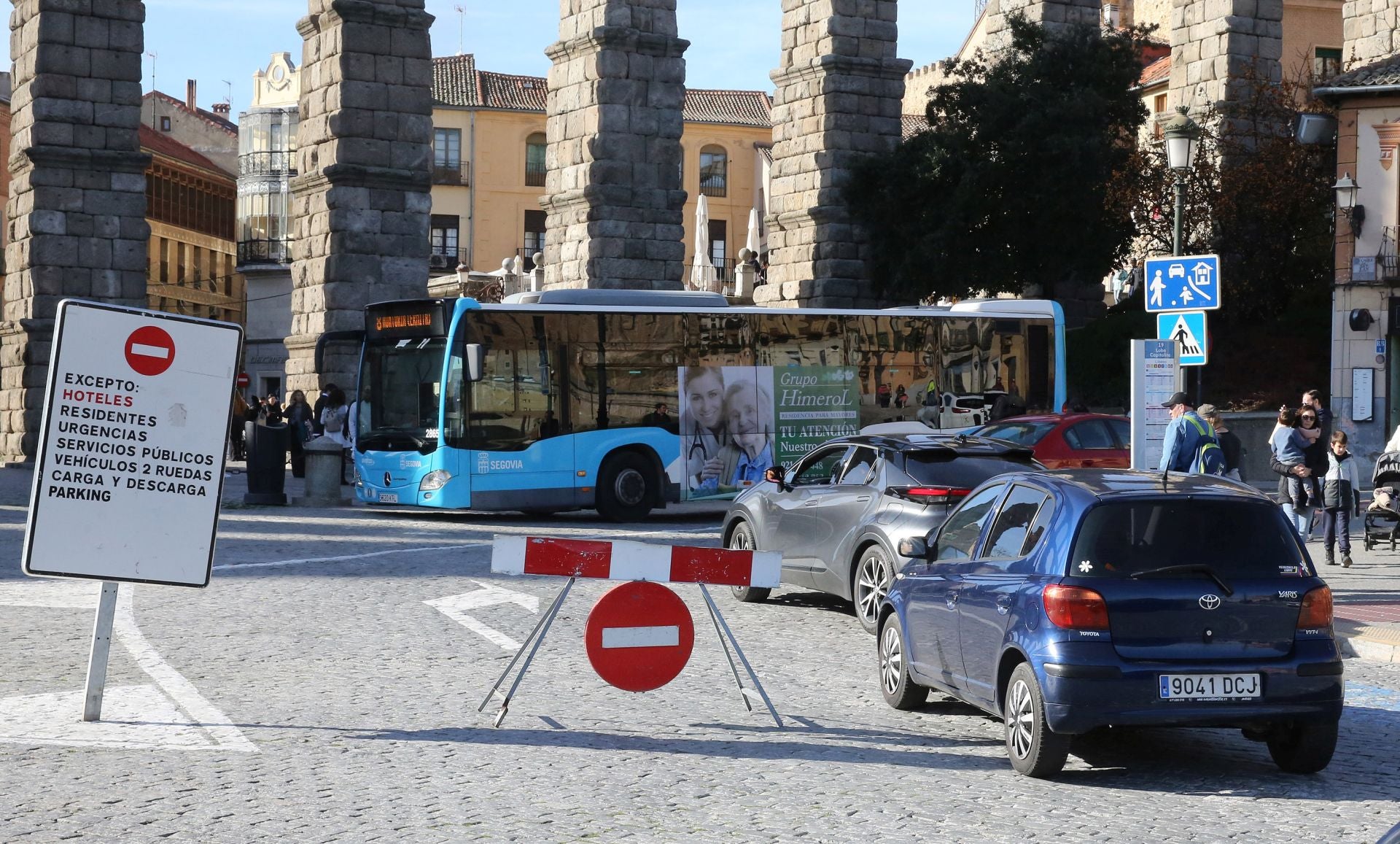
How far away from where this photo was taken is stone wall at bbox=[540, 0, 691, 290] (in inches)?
1268

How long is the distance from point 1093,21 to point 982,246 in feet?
19.2

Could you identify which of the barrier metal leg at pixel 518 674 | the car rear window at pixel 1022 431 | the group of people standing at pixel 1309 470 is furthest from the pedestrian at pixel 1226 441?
the barrier metal leg at pixel 518 674

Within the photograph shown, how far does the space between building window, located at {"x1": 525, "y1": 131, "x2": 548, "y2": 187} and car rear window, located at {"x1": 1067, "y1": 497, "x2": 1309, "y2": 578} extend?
72553mm

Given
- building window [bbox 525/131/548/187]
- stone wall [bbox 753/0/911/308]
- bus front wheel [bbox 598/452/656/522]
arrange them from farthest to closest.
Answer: building window [bbox 525/131/548/187] < stone wall [bbox 753/0/911/308] < bus front wheel [bbox 598/452/656/522]

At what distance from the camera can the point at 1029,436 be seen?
67.2ft

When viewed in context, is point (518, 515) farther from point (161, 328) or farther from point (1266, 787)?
point (1266, 787)

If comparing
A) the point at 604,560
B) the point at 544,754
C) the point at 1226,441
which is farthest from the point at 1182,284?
the point at 544,754

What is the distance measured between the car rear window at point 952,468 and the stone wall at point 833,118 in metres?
22.9

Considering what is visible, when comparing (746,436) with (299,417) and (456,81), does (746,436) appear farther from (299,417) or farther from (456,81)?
(456,81)

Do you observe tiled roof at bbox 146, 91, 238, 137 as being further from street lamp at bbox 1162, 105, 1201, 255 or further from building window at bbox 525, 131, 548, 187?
street lamp at bbox 1162, 105, 1201, 255

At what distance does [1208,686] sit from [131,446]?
524 cm

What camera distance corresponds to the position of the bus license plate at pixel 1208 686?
7625 millimetres

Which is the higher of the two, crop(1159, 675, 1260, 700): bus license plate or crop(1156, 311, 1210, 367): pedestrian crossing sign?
crop(1156, 311, 1210, 367): pedestrian crossing sign

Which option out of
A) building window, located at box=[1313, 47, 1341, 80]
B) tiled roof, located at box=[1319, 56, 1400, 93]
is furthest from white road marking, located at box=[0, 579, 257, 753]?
building window, located at box=[1313, 47, 1341, 80]
